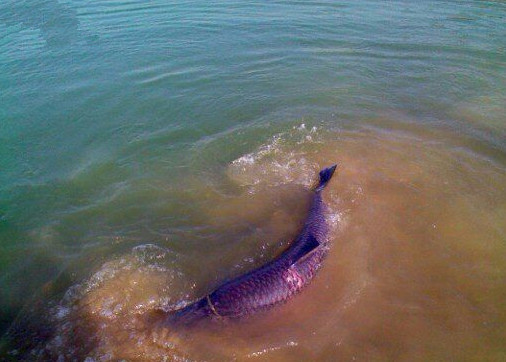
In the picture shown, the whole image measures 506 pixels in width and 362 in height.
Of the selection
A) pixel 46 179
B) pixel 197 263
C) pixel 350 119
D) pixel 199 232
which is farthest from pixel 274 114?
pixel 46 179

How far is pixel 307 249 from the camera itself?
6.07 m

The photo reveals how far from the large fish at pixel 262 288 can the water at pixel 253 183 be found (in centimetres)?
24

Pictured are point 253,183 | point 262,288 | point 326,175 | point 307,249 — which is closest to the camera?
point 262,288

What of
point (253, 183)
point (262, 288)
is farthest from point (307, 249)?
point (253, 183)

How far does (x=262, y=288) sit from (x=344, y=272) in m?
1.69

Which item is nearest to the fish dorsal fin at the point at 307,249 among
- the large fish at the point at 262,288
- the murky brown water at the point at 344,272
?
the large fish at the point at 262,288

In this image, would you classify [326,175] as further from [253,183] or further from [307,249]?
[307,249]

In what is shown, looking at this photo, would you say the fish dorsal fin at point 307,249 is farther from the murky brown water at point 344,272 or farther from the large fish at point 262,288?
the murky brown water at point 344,272

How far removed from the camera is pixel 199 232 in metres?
7.11

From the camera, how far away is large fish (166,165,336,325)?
527 centimetres

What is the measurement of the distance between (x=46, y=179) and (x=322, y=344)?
711 cm

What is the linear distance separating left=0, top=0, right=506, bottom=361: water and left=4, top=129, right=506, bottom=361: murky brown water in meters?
0.03

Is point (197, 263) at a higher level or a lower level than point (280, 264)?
lower

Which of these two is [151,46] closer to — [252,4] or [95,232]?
[252,4]
